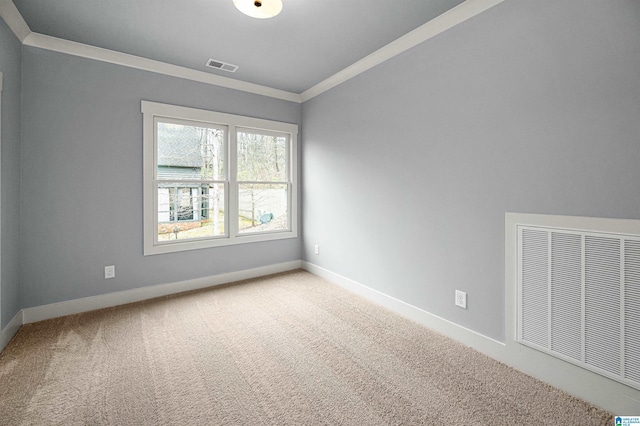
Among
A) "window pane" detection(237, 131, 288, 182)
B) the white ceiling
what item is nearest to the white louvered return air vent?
the white ceiling

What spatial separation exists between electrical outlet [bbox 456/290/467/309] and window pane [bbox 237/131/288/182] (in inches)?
111

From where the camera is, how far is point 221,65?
3.19 metres

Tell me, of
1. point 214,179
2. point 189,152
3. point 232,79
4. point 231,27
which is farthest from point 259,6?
point 214,179

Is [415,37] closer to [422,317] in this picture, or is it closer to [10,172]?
[422,317]

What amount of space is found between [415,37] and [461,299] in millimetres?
2299

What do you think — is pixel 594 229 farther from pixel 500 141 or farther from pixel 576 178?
pixel 500 141

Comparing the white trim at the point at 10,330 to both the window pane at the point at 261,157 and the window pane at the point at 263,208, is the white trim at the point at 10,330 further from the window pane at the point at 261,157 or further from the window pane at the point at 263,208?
the window pane at the point at 261,157

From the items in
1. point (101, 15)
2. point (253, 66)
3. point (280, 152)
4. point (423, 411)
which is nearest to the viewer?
point (423, 411)

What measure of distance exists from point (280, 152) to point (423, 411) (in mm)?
3531

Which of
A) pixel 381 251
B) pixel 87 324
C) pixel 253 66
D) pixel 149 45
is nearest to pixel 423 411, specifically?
pixel 381 251

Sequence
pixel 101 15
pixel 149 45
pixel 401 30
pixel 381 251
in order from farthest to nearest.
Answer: pixel 381 251
pixel 149 45
pixel 401 30
pixel 101 15

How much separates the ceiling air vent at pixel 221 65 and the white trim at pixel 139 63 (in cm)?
23

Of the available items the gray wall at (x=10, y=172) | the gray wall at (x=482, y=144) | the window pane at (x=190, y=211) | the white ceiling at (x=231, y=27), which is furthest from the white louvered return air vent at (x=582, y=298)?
the gray wall at (x=10, y=172)

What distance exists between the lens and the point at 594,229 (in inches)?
62.1
